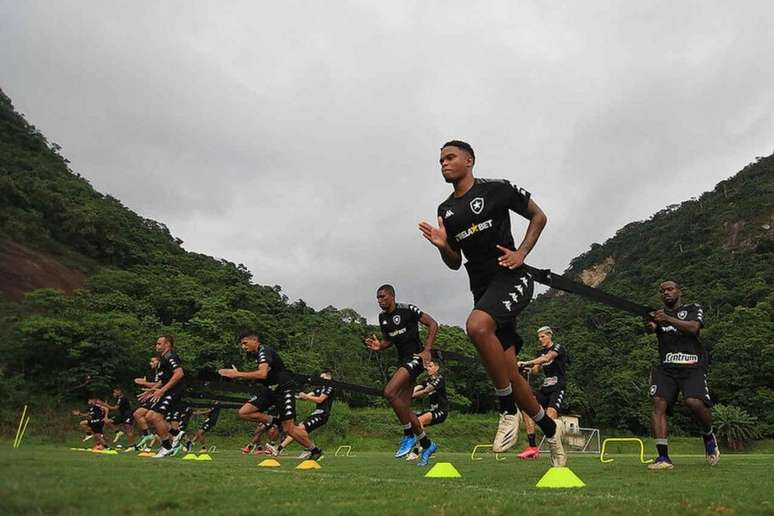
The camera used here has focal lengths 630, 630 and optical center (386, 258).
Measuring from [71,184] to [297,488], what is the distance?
8852 cm

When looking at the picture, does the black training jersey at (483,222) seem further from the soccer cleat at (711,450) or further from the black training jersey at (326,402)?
the black training jersey at (326,402)

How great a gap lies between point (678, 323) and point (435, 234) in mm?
4602

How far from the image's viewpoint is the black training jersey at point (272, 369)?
1179 cm

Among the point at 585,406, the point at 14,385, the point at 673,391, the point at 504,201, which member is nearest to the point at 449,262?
the point at 504,201

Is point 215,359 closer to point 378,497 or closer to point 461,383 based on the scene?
point 461,383

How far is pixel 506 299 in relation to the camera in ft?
19.3

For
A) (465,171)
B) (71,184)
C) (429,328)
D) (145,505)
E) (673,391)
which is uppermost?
(71,184)

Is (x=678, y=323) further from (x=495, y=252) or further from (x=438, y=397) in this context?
(x=438, y=397)

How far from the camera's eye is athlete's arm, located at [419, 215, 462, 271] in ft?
20.3

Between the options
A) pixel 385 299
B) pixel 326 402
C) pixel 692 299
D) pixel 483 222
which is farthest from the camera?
pixel 692 299

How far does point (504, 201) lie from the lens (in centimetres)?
620

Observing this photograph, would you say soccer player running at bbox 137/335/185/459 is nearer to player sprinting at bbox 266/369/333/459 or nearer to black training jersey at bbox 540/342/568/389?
player sprinting at bbox 266/369/333/459

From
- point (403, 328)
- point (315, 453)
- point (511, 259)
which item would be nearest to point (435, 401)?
point (315, 453)

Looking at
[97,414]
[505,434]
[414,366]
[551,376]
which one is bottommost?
[97,414]
